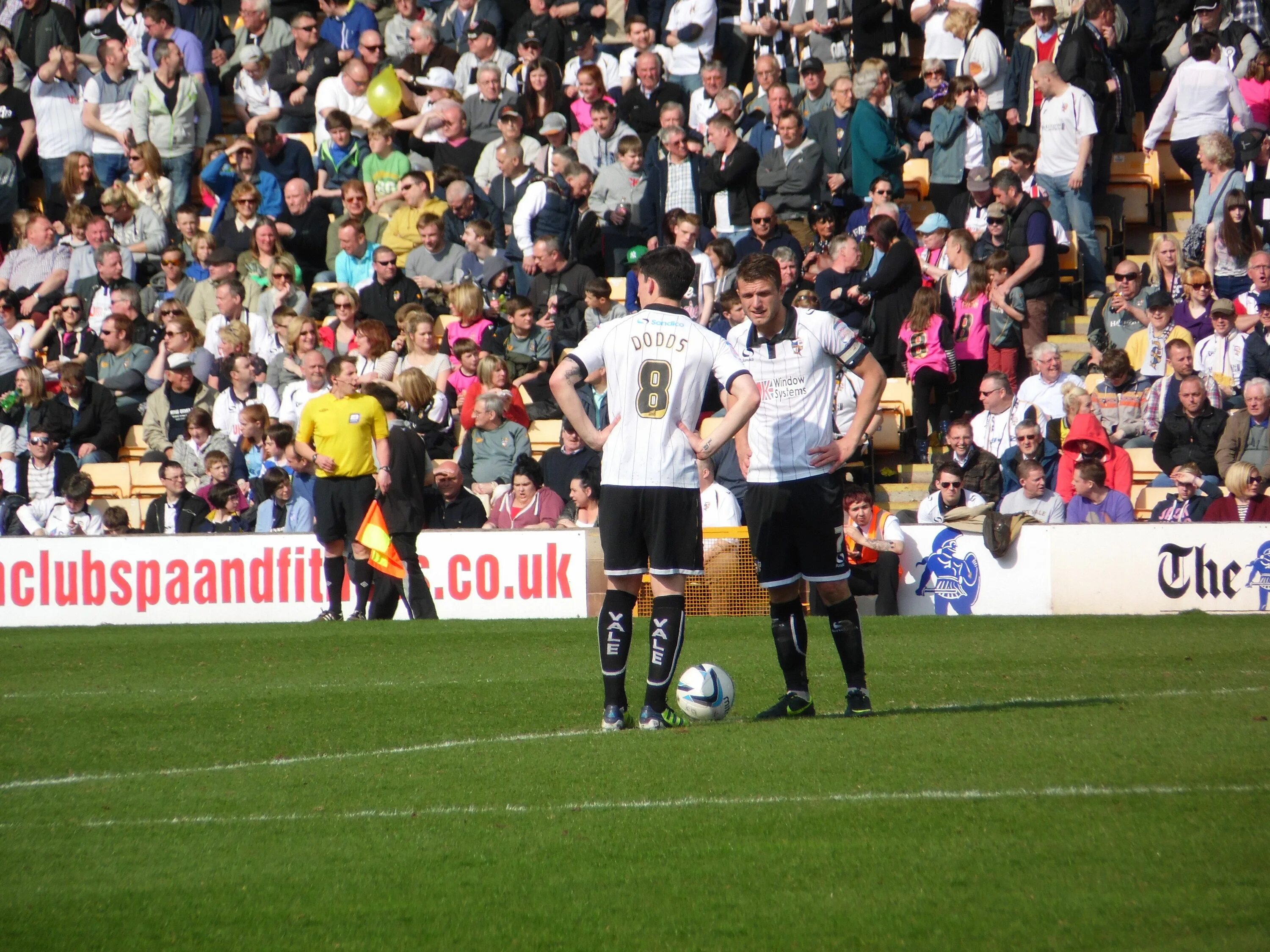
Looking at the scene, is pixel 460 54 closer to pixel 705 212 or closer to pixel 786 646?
pixel 705 212

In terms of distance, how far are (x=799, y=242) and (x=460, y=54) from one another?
712 cm

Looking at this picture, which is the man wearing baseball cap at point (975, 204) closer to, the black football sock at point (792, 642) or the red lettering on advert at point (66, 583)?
the red lettering on advert at point (66, 583)

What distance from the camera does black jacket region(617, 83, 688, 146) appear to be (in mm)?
20531

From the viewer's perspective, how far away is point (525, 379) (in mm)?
17781

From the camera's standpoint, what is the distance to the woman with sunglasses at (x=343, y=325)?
18.7 m

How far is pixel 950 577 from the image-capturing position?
14.8 meters

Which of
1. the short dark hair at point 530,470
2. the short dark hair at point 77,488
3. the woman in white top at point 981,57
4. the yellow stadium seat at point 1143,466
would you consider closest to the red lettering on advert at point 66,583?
the short dark hair at point 77,488

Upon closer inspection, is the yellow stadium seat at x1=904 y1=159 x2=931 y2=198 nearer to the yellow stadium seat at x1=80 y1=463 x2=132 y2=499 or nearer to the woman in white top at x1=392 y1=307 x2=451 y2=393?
the woman in white top at x1=392 y1=307 x2=451 y2=393

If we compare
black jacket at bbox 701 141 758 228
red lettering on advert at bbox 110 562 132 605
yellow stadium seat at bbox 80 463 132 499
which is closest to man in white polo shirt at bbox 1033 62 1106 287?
black jacket at bbox 701 141 758 228

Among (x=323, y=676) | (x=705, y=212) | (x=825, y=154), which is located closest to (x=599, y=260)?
A: (x=705, y=212)

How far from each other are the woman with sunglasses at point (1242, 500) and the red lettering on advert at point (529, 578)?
238 inches

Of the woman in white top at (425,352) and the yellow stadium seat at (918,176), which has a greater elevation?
the yellow stadium seat at (918,176)

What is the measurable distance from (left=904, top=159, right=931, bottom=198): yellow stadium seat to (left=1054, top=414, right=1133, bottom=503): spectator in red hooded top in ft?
18.5

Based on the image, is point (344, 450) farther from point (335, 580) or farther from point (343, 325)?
point (343, 325)
